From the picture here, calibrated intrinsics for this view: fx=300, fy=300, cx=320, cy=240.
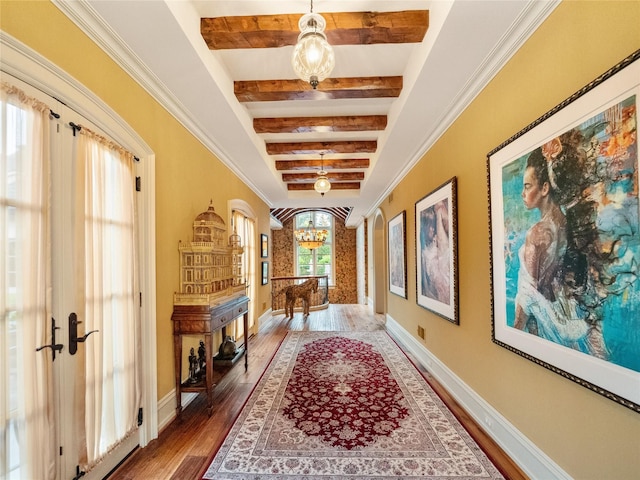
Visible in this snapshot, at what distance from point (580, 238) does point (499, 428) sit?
1.65 meters

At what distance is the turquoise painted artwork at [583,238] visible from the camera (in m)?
1.30

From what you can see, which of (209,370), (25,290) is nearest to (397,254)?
(209,370)

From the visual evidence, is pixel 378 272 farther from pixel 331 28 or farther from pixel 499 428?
pixel 331 28

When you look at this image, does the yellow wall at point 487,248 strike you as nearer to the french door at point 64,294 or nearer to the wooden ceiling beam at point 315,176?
the french door at point 64,294

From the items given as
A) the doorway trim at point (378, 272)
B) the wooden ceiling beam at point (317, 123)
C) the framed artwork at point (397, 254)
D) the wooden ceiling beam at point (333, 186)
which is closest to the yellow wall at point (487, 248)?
the wooden ceiling beam at point (317, 123)

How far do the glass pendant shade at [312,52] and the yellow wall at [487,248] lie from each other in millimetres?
1299

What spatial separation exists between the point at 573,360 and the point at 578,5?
187 cm

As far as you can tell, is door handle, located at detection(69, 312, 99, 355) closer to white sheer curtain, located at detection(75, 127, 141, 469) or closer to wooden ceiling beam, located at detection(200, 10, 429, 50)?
white sheer curtain, located at detection(75, 127, 141, 469)

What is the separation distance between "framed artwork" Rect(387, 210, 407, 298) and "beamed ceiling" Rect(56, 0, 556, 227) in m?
1.03

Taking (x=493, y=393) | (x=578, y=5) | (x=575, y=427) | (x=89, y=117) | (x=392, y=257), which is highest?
(x=578, y=5)

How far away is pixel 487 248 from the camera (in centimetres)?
247

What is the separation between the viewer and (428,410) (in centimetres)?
291

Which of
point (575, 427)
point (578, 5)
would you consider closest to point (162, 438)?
point (575, 427)

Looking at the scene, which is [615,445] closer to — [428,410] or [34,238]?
[428,410]
